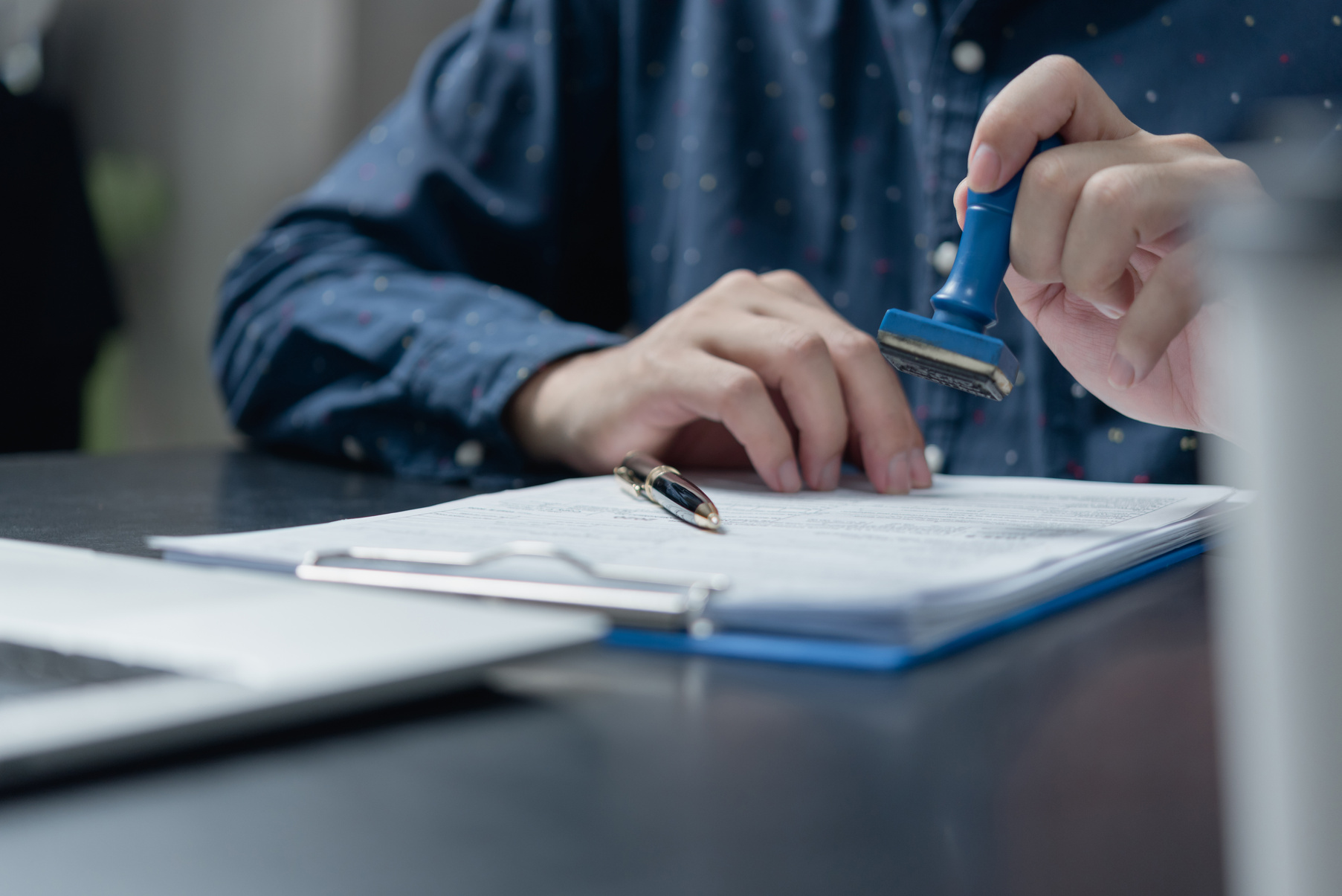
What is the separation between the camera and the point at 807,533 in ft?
1.41

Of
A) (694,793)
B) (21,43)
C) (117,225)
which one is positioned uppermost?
(21,43)

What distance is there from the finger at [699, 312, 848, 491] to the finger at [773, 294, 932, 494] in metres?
0.01

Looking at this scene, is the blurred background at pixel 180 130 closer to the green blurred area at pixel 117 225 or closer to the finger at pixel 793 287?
the green blurred area at pixel 117 225

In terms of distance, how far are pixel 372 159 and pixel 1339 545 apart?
40.9 inches

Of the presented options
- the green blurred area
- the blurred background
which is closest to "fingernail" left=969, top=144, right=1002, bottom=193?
the blurred background

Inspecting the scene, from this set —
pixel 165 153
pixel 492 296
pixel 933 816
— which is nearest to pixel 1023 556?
pixel 933 816

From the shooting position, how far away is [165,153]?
2.05 metres

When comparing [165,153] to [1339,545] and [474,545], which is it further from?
[1339,545]

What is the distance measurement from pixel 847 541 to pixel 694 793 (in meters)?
0.21

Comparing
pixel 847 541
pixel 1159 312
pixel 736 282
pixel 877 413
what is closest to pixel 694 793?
pixel 847 541

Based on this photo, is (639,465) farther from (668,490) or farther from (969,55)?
(969,55)

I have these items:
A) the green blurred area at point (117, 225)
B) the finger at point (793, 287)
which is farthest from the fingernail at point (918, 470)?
the green blurred area at point (117, 225)

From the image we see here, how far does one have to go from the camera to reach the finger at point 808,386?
1.97 feet

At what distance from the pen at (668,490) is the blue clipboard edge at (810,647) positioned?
0.14 meters
